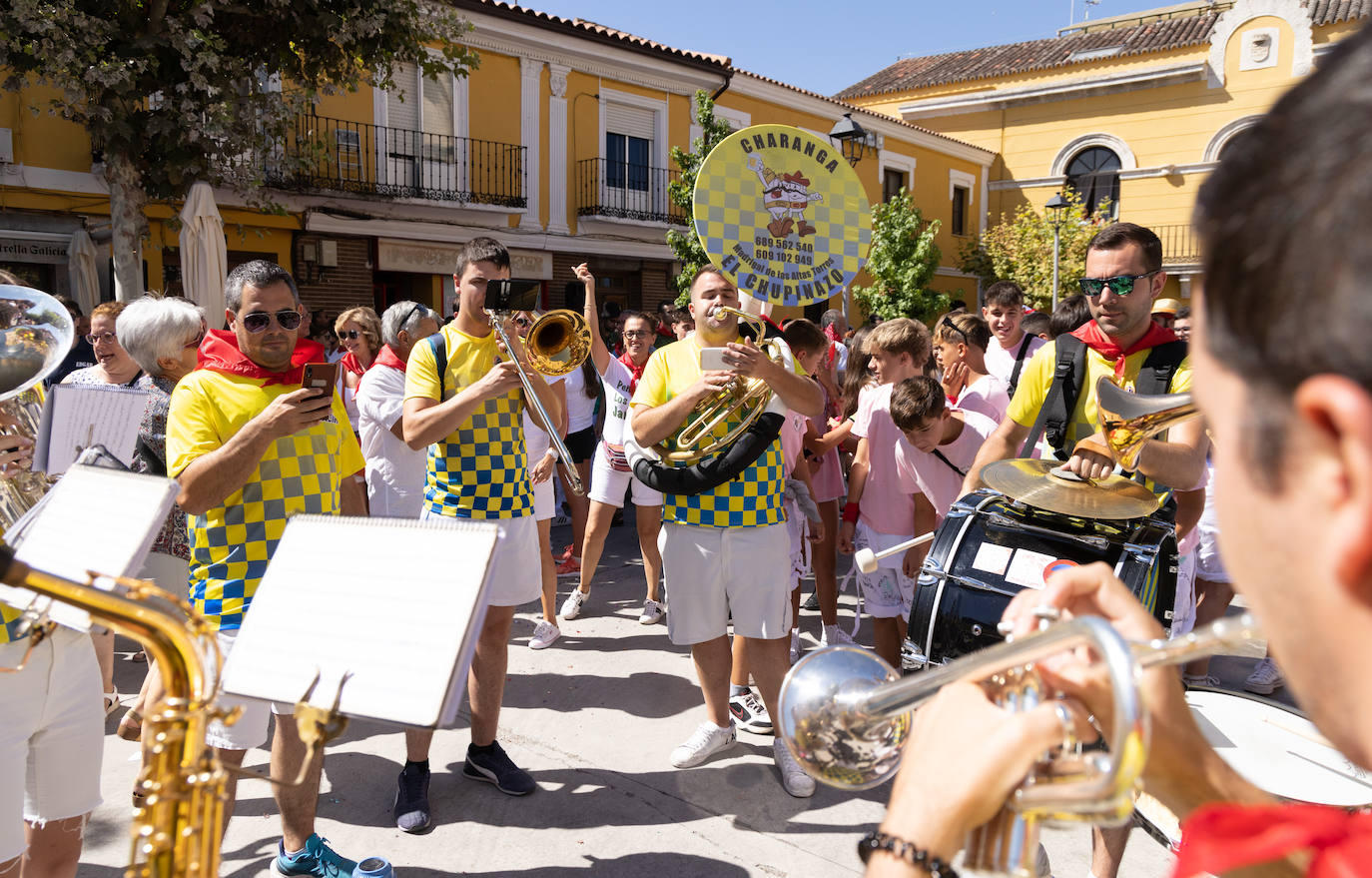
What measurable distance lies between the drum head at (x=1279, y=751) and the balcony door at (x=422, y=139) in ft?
44.3

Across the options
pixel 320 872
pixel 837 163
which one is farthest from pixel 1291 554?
pixel 837 163

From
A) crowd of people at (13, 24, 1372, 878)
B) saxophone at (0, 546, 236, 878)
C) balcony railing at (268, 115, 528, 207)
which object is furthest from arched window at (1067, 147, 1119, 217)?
saxophone at (0, 546, 236, 878)

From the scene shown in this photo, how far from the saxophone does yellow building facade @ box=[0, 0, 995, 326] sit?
32.9 ft

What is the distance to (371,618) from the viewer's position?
4.24 ft

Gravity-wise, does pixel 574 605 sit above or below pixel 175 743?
below

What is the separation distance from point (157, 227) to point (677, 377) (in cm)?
1106

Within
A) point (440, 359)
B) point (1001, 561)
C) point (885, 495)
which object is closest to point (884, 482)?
point (885, 495)

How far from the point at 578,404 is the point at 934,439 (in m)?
3.16

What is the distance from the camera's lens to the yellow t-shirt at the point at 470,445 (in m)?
3.55

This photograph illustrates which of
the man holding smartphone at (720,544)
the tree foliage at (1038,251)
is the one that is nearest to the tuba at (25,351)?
the man holding smartphone at (720,544)

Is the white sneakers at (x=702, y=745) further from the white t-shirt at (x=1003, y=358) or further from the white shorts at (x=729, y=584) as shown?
the white t-shirt at (x=1003, y=358)

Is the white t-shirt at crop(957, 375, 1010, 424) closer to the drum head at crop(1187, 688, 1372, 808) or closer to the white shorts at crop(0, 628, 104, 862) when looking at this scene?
the drum head at crop(1187, 688, 1372, 808)

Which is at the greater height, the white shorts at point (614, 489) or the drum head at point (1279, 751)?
the white shorts at point (614, 489)

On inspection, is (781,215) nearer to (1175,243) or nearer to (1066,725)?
(1066,725)
